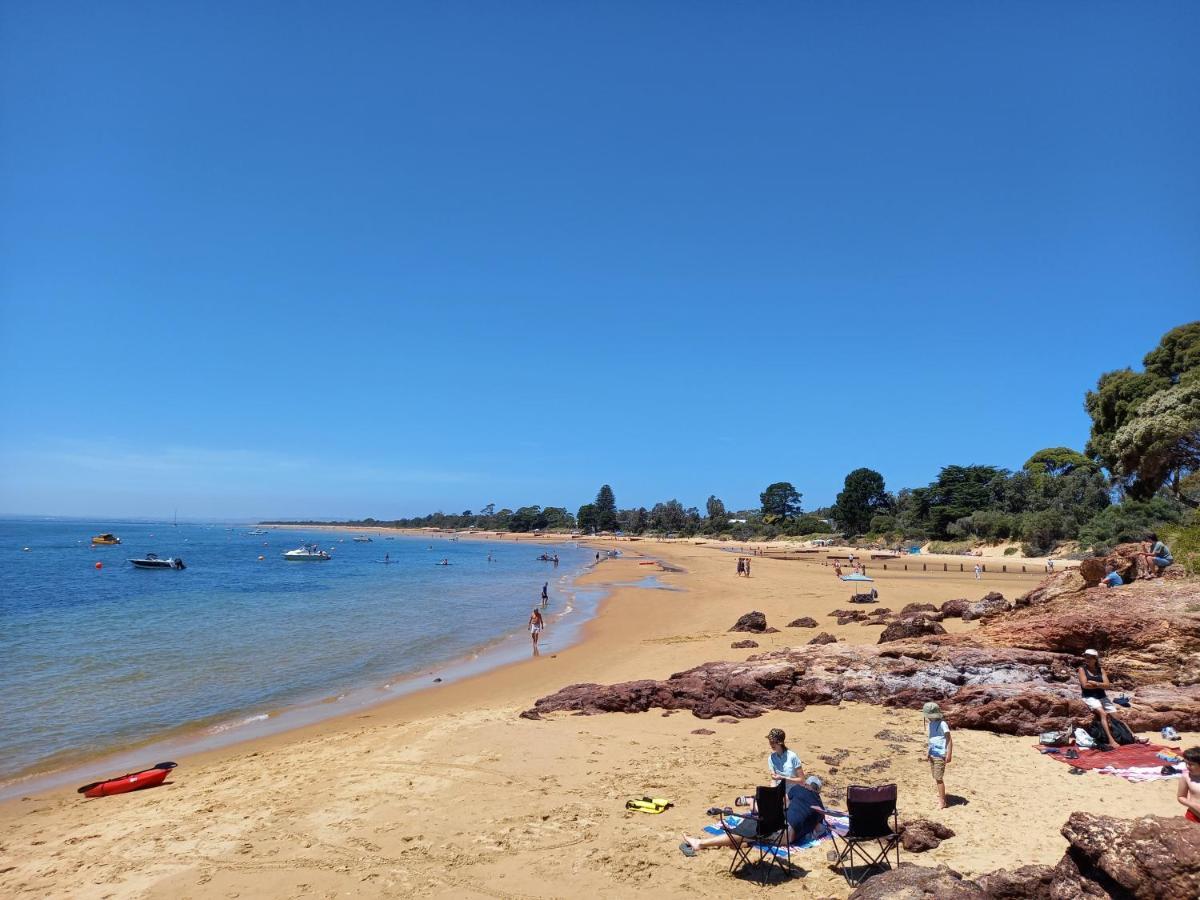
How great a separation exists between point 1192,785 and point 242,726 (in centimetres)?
1580

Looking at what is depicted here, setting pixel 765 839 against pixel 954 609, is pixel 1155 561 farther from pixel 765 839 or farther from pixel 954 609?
pixel 765 839

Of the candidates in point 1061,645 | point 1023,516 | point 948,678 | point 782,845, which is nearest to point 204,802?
point 782,845

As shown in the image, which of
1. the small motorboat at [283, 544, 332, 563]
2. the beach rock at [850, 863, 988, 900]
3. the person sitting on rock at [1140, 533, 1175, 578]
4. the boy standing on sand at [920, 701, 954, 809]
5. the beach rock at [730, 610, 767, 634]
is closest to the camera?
the beach rock at [850, 863, 988, 900]

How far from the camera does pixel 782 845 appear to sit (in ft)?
21.4

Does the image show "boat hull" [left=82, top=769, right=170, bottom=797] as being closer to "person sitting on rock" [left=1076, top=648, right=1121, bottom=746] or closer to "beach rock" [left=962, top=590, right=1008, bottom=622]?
"person sitting on rock" [left=1076, top=648, right=1121, bottom=746]

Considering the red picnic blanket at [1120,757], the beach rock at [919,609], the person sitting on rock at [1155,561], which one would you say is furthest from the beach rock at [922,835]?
the beach rock at [919,609]

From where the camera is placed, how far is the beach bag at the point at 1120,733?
29.2 ft

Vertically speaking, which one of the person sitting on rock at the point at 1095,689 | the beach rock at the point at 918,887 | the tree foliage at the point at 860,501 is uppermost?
the tree foliage at the point at 860,501

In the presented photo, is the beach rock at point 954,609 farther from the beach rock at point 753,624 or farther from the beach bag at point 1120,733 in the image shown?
the beach bag at point 1120,733

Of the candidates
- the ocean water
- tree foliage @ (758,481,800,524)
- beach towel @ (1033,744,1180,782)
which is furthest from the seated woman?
tree foliage @ (758,481,800,524)

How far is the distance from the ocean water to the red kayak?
2.65 meters

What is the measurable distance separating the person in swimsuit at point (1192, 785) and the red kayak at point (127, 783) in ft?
42.8

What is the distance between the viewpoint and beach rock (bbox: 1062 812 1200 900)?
4.05 metres

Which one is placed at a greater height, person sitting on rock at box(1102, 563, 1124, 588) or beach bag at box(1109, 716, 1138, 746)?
person sitting on rock at box(1102, 563, 1124, 588)
